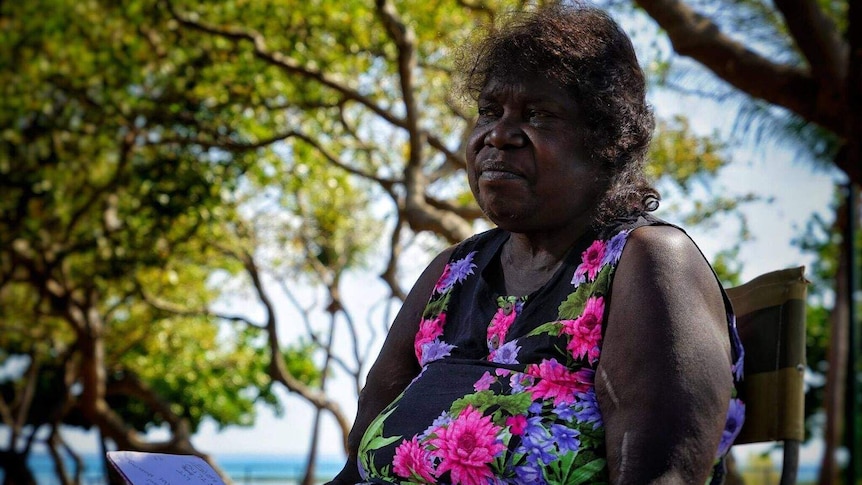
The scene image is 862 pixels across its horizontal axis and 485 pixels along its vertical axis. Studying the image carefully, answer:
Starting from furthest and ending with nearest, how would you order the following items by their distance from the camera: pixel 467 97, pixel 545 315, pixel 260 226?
pixel 260 226 → pixel 467 97 → pixel 545 315

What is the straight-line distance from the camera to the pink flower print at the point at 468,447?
173 cm

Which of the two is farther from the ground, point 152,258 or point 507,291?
point 152,258

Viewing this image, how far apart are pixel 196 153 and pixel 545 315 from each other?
8.75m

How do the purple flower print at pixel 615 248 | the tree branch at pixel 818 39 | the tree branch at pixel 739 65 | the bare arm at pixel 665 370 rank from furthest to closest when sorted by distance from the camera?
the tree branch at pixel 739 65 < the tree branch at pixel 818 39 < the purple flower print at pixel 615 248 < the bare arm at pixel 665 370

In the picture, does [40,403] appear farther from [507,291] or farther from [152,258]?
[507,291]

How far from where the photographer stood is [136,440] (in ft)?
38.5

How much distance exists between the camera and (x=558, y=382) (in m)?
1.77

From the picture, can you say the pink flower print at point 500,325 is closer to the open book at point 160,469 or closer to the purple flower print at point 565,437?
the purple flower print at point 565,437

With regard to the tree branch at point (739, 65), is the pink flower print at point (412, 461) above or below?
below

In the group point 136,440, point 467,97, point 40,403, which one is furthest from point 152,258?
→ point 40,403

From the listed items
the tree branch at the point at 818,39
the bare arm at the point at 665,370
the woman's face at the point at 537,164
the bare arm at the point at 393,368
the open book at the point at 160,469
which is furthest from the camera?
the tree branch at the point at 818,39

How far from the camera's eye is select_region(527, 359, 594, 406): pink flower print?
1.75m

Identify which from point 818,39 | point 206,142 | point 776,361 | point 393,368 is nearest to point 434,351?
point 393,368

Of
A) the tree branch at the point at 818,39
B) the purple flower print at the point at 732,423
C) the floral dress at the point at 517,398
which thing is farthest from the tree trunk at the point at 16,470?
the purple flower print at the point at 732,423
